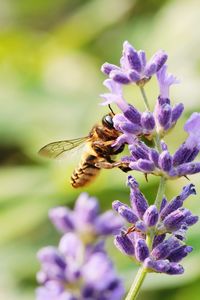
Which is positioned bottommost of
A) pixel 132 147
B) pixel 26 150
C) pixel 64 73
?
pixel 132 147

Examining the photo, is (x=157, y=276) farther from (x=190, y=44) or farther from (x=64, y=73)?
(x=64, y=73)

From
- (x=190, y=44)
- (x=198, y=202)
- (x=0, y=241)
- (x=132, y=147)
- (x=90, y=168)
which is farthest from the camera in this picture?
(x=190, y=44)

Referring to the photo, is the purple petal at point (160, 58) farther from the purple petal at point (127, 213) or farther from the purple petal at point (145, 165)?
the purple petal at point (127, 213)

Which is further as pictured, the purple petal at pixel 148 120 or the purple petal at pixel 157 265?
the purple petal at pixel 148 120

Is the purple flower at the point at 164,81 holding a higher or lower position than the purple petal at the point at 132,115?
higher

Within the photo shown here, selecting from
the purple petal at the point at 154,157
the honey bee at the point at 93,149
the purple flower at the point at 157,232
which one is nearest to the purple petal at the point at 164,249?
the purple flower at the point at 157,232

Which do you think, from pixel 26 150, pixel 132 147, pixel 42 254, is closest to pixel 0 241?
pixel 26 150

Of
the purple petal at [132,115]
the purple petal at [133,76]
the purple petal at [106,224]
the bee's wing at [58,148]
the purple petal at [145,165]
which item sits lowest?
the purple petal at [106,224]

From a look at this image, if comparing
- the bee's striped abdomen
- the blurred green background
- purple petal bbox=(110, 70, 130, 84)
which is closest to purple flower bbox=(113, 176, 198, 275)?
purple petal bbox=(110, 70, 130, 84)

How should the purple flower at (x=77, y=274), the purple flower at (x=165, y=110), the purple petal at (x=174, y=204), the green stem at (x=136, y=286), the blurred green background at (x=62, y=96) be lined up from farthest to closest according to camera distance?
the blurred green background at (x=62, y=96) → the purple flower at (x=165, y=110) → the purple petal at (x=174, y=204) → the green stem at (x=136, y=286) → the purple flower at (x=77, y=274)
